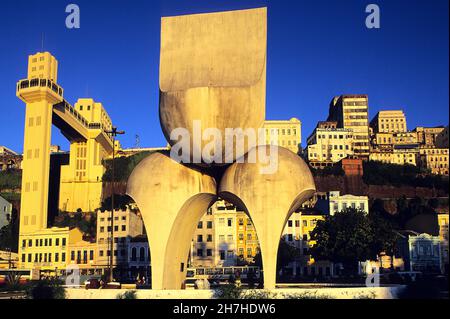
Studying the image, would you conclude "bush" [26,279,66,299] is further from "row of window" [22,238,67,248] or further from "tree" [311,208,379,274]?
"row of window" [22,238,67,248]

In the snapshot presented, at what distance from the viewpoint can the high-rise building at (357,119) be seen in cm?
10188

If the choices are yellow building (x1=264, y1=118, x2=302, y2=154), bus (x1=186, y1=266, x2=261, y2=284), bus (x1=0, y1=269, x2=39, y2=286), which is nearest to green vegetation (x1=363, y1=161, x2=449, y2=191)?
yellow building (x1=264, y1=118, x2=302, y2=154)

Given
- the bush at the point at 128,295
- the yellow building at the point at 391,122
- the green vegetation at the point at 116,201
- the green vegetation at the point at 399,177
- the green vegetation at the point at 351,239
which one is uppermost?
the yellow building at the point at 391,122

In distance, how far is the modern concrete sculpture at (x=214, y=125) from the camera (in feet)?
74.7

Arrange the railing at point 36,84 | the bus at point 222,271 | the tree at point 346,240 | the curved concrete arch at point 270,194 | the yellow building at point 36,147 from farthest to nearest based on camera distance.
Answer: the railing at point 36,84 → the yellow building at point 36,147 → the bus at point 222,271 → the tree at point 346,240 → the curved concrete arch at point 270,194

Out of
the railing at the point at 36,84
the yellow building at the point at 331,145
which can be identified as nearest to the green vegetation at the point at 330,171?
the yellow building at the point at 331,145

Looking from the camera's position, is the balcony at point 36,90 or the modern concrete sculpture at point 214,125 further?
the balcony at point 36,90

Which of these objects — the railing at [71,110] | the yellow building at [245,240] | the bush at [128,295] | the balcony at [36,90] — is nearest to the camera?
the bush at [128,295]

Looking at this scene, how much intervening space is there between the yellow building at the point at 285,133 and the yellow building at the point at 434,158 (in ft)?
73.1

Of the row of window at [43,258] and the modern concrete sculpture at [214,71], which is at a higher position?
the modern concrete sculpture at [214,71]

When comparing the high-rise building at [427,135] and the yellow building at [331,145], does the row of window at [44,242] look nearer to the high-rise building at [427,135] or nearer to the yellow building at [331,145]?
the yellow building at [331,145]

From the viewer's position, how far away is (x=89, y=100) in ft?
305

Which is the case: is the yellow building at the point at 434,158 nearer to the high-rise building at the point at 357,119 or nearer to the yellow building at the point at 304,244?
the high-rise building at the point at 357,119

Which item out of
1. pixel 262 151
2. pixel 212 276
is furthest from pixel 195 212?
pixel 212 276
